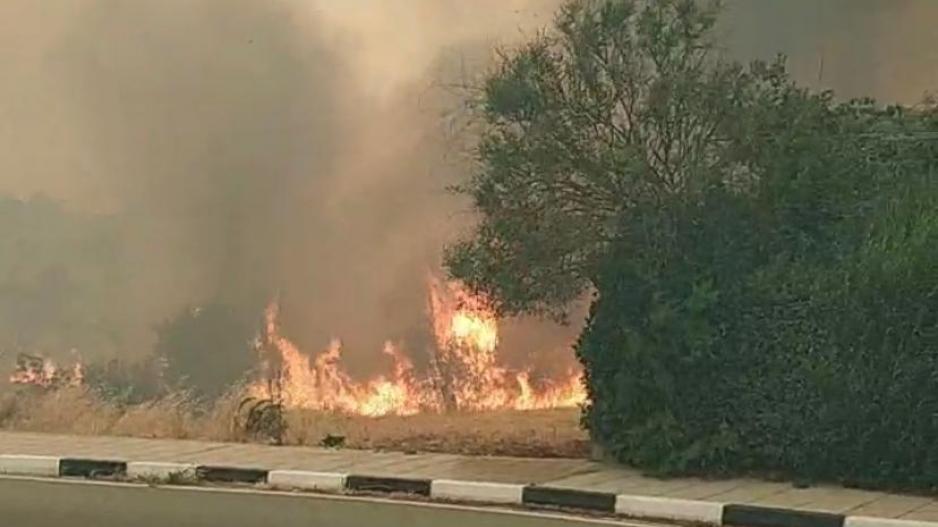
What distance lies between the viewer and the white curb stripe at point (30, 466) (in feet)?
40.1

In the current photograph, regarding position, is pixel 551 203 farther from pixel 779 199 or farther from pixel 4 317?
pixel 4 317

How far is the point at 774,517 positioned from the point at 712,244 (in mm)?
2854

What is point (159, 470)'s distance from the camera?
11828 millimetres

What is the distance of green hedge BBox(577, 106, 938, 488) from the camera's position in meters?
10.2

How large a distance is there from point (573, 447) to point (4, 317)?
10.9 m

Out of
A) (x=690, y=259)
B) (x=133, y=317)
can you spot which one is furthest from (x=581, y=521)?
(x=133, y=317)

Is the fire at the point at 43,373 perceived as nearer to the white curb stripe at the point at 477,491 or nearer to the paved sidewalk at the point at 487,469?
the paved sidewalk at the point at 487,469

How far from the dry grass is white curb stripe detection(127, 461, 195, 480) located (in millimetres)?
1910

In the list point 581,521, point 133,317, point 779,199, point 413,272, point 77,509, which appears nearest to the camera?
point 581,521

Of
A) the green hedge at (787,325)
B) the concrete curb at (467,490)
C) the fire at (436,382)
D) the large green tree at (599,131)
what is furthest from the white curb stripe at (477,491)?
the fire at (436,382)

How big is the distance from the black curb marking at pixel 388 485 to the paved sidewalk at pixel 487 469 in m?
0.19

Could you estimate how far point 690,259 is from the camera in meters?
11.5

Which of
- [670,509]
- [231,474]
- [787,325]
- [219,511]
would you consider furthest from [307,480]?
[787,325]

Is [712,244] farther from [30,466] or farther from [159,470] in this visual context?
[30,466]
